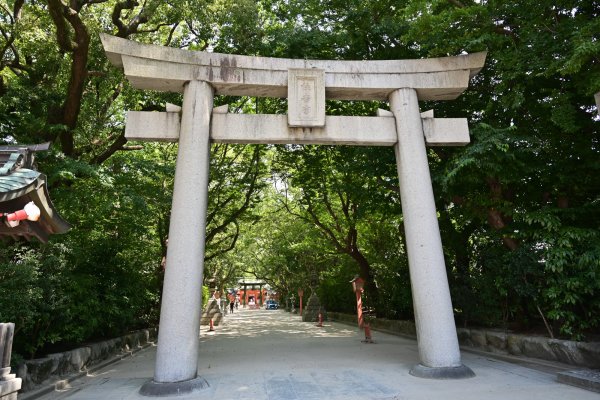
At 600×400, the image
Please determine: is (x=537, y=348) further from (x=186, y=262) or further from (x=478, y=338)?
(x=186, y=262)

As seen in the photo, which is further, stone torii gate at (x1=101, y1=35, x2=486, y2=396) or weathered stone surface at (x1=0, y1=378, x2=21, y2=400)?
stone torii gate at (x1=101, y1=35, x2=486, y2=396)

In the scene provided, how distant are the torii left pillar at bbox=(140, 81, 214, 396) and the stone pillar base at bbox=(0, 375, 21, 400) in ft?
6.43

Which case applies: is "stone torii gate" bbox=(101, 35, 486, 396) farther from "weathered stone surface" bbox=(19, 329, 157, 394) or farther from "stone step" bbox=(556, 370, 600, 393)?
"weathered stone surface" bbox=(19, 329, 157, 394)

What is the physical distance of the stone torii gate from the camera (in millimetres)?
6578

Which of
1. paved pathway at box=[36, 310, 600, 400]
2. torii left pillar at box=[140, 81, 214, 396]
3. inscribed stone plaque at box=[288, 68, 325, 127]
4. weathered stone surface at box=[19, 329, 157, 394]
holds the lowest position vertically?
paved pathway at box=[36, 310, 600, 400]

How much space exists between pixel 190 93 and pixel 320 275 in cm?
2112

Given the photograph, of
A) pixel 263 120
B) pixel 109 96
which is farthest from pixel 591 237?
pixel 109 96

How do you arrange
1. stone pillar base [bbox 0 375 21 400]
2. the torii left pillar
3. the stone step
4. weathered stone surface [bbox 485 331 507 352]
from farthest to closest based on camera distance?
1. weathered stone surface [bbox 485 331 507 352]
2. the torii left pillar
3. the stone step
4. stone pillar base [bbox 0 375 21 400]

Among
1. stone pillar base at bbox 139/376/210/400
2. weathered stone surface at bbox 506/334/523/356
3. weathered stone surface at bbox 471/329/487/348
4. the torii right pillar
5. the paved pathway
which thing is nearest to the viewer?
the paved pathway

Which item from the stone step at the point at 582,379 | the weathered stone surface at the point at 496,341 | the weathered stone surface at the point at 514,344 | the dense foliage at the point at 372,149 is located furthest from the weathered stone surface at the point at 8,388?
the weathered stone surface at the point at 496,341

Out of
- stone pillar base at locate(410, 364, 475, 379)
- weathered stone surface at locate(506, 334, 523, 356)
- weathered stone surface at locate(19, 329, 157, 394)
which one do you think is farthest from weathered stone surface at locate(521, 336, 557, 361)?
weathered stone surface at locate(19, 329, 157, 394)

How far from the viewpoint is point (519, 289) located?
26.4ft

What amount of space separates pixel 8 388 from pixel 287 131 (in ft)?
18.6

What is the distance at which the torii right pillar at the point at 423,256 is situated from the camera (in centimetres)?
679
